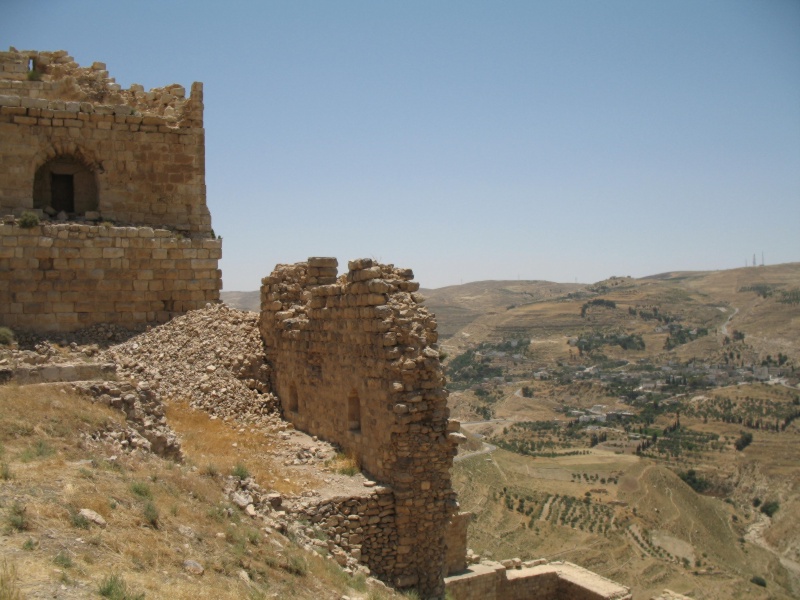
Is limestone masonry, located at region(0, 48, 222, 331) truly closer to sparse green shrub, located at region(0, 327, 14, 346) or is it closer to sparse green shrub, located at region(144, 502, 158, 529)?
sparse green shrub, located at region(0, 327, 14, 346)

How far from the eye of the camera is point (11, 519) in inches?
189

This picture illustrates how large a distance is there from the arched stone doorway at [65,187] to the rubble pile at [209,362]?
2833 mm

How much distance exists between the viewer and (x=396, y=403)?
8109 mm

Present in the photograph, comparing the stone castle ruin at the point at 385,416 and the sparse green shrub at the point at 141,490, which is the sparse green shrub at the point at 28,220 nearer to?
the stone castle ruin at the point at 385,416

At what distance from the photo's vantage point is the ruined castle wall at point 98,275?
1135cm

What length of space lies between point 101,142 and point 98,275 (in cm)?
239

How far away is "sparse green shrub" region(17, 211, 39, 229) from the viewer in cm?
1135

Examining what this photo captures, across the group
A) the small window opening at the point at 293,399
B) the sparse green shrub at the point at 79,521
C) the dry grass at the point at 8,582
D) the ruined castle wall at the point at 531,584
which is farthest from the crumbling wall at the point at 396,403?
the dry grass at the point at 8,582

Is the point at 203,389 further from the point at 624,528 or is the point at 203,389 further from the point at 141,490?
the point at 624,528

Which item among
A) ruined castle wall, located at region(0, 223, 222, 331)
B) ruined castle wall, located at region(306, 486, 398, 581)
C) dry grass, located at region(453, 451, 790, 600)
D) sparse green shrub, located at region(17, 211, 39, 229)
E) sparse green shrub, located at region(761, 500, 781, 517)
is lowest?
sparse green shrub, located at region(761, 500, 781, 517)

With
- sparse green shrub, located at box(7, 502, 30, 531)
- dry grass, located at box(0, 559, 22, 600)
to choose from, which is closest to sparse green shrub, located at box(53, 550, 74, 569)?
dry grass, located at box(0, 559, 22, 600)

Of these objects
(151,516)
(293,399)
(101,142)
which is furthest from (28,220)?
(151,516)

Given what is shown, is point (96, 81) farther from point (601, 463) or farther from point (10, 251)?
point (601, 463)

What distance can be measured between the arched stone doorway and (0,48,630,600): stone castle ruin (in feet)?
0.08
